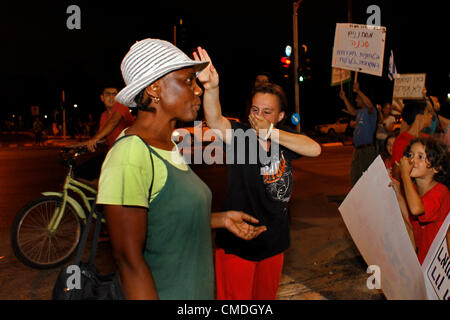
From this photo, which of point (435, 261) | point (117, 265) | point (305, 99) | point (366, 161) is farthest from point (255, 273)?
point (305, 99)

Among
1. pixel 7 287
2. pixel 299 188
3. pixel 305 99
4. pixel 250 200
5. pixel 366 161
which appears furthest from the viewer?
pixel 305 99

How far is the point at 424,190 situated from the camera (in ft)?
11.1

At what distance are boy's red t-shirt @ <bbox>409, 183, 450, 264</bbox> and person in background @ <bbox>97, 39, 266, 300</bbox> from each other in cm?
204

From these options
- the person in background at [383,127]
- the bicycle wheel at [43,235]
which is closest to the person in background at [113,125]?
the bicycle wheel at [43,235]

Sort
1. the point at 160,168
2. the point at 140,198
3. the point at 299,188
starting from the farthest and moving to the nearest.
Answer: the point at 299,188 → the point at 160,168 → the point at 140,198

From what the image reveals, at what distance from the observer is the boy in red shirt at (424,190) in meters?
3.13

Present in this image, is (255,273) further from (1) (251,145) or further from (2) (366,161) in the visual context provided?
(2) (366,161)

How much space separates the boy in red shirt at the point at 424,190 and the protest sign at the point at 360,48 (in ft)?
12.4

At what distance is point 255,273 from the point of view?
9.00ft

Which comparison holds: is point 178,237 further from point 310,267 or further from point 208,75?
point 310,267

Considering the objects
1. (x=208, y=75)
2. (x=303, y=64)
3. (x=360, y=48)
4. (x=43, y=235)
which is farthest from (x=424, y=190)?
(x=303, y=64)

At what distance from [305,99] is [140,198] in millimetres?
60033

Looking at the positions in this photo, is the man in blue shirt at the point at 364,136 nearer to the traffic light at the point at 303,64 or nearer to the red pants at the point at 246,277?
the red pants at the point at 246,277

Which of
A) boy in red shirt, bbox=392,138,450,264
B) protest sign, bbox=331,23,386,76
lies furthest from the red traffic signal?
boy in red shirt, bbox=392,138,450,264
